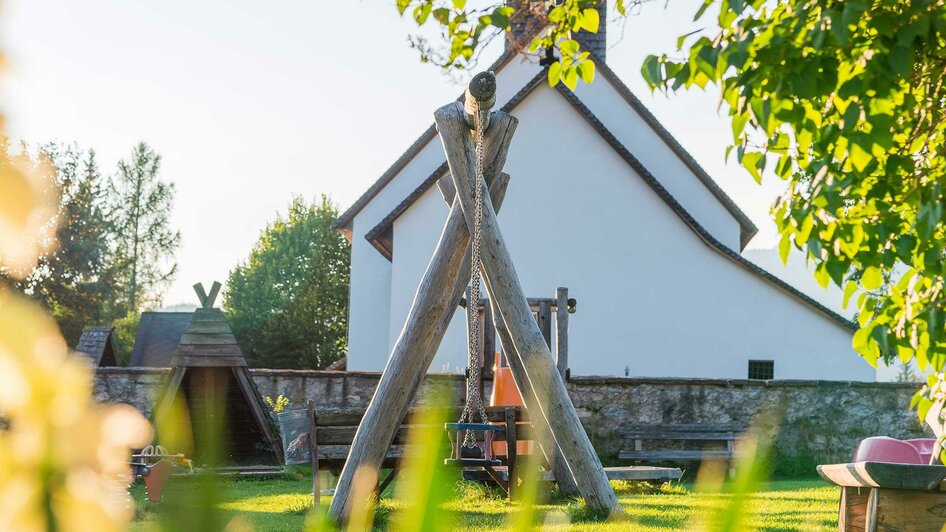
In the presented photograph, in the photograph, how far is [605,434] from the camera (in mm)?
13781

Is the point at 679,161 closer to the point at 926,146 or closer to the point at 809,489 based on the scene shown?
the point at 809,489

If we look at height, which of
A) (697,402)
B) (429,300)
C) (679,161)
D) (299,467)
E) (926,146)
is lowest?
(299,467)

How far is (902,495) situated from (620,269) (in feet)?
54.1

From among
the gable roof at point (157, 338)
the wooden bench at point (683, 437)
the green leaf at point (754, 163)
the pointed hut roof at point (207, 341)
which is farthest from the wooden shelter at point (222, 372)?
the gable roof at point (157, 338)

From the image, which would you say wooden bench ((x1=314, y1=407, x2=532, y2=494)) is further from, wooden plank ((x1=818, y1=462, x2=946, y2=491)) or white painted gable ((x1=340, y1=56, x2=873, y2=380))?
white painted gable ((x1=340, y1=56, x2=873, y2=380))

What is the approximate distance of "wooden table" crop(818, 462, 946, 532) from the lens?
4.92 metres

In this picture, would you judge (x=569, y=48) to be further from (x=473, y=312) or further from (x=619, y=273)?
(x=619, y=273)

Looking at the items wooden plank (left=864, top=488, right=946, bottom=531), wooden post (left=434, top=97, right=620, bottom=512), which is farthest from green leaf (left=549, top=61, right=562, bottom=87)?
wooden post (left=434, top=97, right=620, bottom=512)

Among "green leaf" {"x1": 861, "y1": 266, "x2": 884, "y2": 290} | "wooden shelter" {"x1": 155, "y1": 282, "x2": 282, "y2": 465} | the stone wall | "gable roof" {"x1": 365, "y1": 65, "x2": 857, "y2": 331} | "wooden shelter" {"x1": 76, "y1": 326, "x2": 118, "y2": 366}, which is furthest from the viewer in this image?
"wooden shelter" {"x1": 76, "y1": 326, "x2": 118, "y2": 366}

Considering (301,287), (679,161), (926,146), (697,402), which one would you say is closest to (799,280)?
(301,287)

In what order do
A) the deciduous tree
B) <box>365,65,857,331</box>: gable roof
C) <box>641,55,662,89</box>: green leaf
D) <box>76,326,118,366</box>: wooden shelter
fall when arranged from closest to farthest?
<box>641,55,662,89</box>: green leaf < <box>365,65,857,331</box>: gable roof < <box>76,326,118,366</box>: wooden shelter < the deciduous tree

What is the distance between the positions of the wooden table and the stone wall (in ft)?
27.9

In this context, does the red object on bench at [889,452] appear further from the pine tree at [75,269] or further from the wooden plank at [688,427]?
the pine tree at [75,269]

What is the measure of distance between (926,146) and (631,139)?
19484mm
